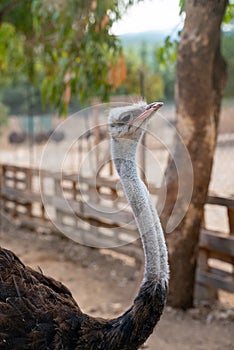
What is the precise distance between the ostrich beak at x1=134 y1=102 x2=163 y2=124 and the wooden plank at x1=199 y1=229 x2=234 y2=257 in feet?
8.04

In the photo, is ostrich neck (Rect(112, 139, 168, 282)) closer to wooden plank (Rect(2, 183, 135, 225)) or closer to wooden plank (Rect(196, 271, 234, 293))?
wooden plank (Rect(196, 271, 234, 293))

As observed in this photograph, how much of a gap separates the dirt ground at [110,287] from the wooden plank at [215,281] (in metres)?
0.17

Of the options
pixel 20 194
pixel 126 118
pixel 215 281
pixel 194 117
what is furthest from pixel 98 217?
pixel 126 118

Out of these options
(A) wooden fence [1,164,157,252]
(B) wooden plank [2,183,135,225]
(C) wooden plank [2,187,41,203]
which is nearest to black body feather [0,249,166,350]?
(A) wooden fence [1,164,157,252]

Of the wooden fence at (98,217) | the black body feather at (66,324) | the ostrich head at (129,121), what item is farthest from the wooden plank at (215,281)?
the ostrich head at (129,121)

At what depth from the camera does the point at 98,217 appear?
6.44m

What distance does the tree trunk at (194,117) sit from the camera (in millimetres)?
4199

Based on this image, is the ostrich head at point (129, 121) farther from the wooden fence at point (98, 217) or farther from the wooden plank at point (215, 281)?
the wooden plank at point (215, 281)

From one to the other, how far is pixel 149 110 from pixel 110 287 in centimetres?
344

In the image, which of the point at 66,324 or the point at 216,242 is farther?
the point at 216,242

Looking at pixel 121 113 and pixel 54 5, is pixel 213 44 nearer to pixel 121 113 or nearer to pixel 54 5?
pixel 54 5

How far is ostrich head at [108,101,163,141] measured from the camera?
242 cm

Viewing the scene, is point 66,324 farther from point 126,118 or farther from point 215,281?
point 215,281

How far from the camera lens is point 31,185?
8.12 meters
